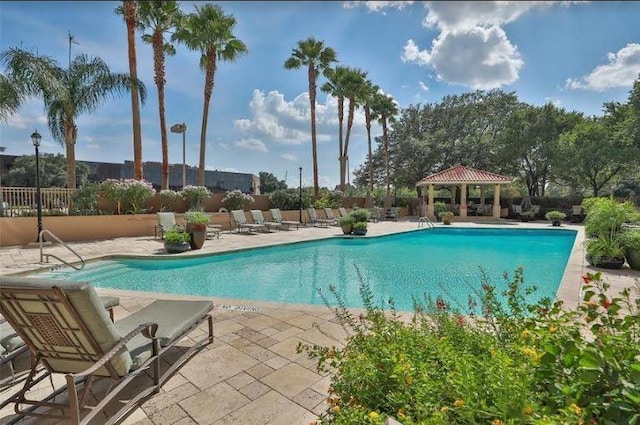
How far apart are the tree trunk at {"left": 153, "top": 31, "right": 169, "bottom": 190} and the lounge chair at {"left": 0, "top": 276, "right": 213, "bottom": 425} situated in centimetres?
1358

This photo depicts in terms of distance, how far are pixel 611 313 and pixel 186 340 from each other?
3329 millimetres

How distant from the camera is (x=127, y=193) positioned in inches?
480

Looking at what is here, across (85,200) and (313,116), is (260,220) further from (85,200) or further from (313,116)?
(313,116)

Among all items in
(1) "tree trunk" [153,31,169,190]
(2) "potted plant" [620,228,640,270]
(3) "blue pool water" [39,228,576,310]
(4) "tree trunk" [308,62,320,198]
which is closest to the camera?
(3) "blue pool water" [39,228,576,310]

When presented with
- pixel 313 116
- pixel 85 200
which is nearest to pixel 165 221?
pixel 85 200

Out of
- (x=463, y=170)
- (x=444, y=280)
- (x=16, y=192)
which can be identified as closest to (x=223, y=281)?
(x=444, y=280)

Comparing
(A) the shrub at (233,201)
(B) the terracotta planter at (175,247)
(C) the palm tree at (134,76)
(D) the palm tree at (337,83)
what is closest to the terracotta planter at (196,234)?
(B) the terracotta planter at (175,247)

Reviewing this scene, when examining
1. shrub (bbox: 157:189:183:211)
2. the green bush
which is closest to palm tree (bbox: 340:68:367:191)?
shrub (bbox: 157:189:183:211)

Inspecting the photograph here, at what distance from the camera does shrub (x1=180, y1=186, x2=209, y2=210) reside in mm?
14422

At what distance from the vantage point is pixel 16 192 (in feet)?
36.4

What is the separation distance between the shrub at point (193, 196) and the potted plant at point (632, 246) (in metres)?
13.9

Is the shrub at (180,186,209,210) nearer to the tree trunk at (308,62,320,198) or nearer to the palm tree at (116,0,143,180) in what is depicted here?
the palm tree at (116,0,143,180)

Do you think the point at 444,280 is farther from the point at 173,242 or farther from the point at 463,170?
the point at 463,170

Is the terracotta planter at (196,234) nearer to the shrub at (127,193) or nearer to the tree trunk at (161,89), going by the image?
the shrub at (127,193)
